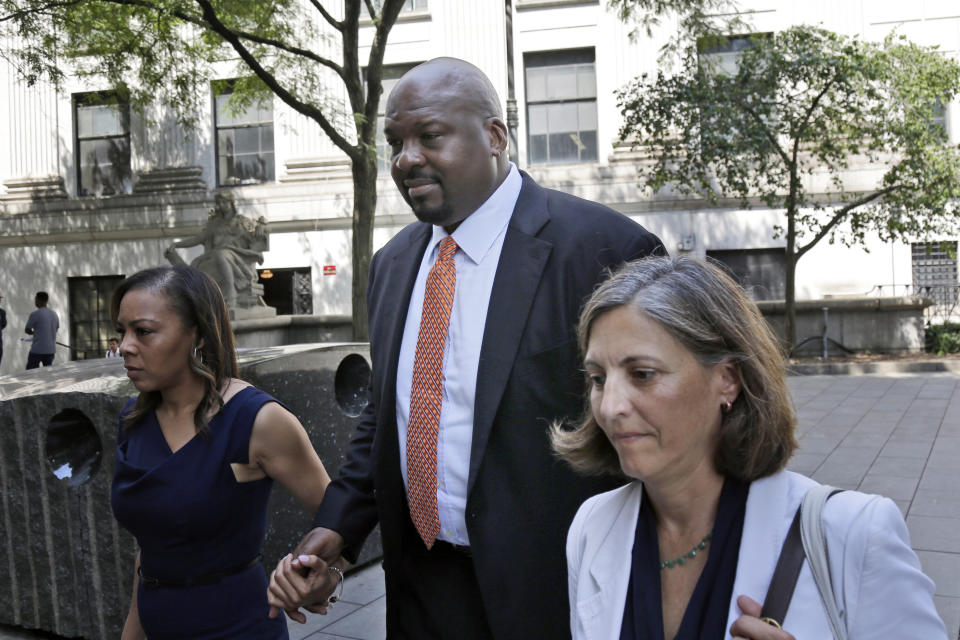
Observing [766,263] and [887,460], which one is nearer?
[887,460]

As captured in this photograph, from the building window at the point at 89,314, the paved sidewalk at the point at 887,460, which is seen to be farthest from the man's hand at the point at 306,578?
the building window at the point at 89,314

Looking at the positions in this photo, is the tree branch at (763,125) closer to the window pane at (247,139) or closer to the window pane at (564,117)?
the window pane at (564,117)

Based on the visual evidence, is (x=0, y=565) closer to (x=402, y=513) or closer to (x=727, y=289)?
(x=402, y=513)

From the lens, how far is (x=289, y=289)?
23.6 meters

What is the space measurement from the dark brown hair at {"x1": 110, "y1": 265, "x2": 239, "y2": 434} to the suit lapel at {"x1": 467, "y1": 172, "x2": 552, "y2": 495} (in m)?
0.93

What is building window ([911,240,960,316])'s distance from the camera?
21.1m

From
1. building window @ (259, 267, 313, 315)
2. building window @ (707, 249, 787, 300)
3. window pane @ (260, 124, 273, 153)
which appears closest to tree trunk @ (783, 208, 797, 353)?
building window @ (707, 249, 787, 300)

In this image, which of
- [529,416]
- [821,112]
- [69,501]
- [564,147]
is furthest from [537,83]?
[529,416]

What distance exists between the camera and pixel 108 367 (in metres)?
4.54

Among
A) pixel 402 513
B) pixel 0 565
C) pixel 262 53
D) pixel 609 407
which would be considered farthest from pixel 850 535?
pixel 262 53

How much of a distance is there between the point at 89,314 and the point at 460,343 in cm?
2526

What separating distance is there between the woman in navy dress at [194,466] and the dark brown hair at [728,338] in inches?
46.7

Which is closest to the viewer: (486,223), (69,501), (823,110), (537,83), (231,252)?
(486,223)

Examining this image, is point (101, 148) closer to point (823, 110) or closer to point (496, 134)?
point (823, 110)
